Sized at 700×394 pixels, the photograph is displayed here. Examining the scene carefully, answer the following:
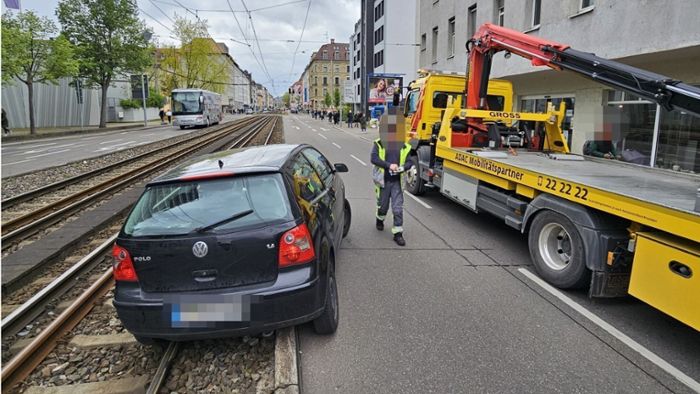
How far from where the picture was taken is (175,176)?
11.6ft

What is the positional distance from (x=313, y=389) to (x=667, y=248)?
110 inches

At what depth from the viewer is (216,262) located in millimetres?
3039

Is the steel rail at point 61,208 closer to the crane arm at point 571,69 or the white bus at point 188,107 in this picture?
the crane arm at point 571,69

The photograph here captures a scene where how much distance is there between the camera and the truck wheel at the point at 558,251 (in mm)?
4223

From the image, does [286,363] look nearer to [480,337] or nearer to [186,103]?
[480,337]

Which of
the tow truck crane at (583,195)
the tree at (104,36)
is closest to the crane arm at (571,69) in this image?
the tow truck crane at (583,195)

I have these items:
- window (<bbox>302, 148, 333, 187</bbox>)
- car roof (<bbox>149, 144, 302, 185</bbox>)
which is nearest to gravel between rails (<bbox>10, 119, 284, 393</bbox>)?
car roof (<bbox>149, 144, 302, 185</bbox>)

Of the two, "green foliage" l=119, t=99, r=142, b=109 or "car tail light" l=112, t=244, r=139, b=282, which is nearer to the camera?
"car tail light" l=112, t=244, r=139, b=282

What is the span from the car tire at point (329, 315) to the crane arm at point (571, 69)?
3513 millimetres

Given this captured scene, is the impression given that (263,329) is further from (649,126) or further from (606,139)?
(649,126)

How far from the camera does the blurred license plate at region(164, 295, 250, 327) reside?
9.95ft

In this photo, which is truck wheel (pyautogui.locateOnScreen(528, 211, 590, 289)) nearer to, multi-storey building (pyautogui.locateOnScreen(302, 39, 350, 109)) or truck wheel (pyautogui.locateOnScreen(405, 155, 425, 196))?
truck wheel (pyautogui.locateOnScreen(405, 155, 425, 196))

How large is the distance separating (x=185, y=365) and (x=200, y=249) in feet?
3.20

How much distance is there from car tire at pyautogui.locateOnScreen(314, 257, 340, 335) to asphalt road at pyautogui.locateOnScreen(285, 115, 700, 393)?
8cm
